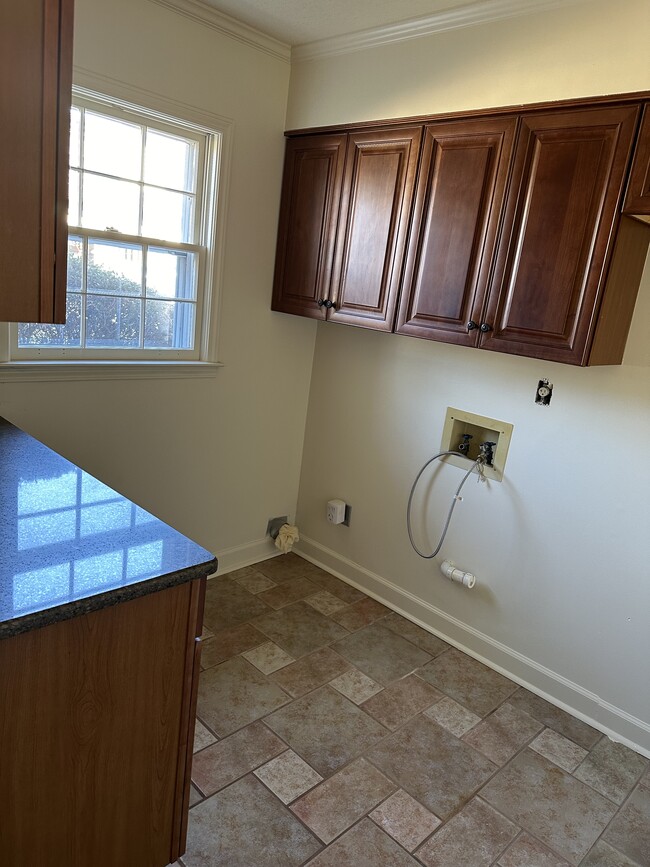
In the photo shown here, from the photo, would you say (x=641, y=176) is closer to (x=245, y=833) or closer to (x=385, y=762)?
(x=385, y=762)

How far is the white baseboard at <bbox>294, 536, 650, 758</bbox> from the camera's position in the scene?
2.36 meters

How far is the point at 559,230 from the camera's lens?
206cm

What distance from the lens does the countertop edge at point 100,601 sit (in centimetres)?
108

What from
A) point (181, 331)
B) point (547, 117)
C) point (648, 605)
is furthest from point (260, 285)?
point (648, 605)

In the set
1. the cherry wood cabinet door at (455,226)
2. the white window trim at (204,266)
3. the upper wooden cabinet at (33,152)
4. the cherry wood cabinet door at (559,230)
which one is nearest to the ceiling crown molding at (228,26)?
the white window trim at (204,266)

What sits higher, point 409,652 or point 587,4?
point 587,4

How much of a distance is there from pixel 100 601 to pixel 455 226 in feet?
6.17

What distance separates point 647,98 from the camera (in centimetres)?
185

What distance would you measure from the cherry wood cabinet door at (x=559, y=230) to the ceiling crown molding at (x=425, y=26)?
1.33 feet

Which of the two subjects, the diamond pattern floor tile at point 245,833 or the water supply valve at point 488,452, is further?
the water supply valve at point 488,452

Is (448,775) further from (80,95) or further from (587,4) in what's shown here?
(80,95)

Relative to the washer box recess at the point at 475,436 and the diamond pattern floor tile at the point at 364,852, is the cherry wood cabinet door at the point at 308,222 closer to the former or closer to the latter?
the washer box recess at the point at 475,436

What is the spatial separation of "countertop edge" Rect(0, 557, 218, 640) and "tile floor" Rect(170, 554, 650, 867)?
0.96m

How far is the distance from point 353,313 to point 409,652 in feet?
5.18
